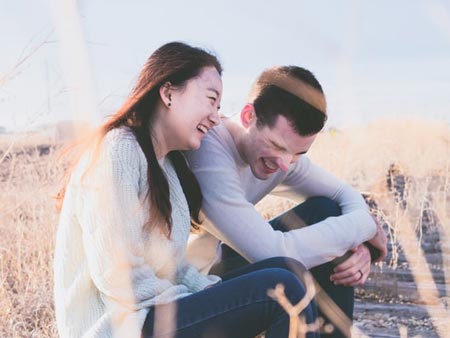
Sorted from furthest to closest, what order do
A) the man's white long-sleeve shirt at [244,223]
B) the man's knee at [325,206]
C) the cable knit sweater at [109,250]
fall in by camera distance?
the man's knee at [325,206], the man's white long-sleeve shirt at [244,223], the cable knit sweater at [109,250]

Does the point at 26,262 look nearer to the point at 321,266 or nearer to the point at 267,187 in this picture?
the point at 267,187

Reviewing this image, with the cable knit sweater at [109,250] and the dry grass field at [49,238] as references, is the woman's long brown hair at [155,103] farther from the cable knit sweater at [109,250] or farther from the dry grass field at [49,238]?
the dry grass field at [49,238]

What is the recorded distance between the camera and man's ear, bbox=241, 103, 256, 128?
7.89 feet

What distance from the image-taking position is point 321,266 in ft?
8.17

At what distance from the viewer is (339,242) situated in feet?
7.82

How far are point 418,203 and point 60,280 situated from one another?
4.50 m

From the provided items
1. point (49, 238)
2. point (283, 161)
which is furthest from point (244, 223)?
point (49, 238)

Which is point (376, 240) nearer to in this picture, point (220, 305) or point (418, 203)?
point (220, 305)

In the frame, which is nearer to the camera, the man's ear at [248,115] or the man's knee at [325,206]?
the man's ear at [248,115]

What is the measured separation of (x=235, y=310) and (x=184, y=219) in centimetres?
33

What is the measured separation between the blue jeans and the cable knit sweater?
60 millimetres

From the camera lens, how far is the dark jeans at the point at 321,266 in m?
2.51

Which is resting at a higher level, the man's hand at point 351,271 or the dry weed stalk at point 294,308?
the dry weed stalk at point 294,308

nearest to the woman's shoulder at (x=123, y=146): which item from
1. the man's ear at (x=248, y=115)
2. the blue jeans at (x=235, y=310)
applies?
the blue jeans at (x=235, y=310)
